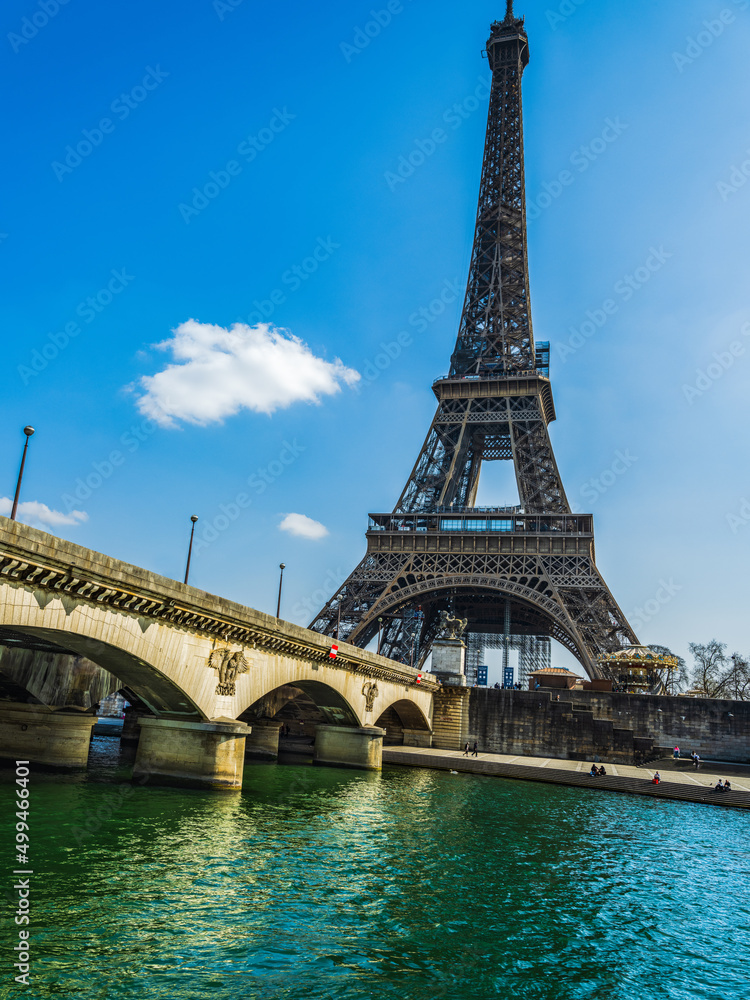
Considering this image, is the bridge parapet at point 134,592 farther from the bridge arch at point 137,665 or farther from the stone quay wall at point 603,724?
the stone quay wall at point 603,724

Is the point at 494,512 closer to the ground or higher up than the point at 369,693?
higher up

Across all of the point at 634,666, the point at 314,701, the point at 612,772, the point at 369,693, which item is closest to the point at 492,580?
the point at 634,666

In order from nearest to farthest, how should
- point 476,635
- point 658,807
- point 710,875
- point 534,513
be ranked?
point 710,875
point 658,807
point 534,513
point 476,635

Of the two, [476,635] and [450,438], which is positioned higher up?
[450,438]

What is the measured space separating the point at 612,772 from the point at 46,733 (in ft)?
105

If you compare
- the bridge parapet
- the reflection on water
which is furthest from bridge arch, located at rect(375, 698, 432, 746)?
the reflection on water

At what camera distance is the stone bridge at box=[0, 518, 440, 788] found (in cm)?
1756

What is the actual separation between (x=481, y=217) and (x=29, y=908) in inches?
3495

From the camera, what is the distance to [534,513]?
6688 cm

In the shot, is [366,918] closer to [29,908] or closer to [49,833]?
[29,908]

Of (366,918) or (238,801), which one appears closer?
(366,918)

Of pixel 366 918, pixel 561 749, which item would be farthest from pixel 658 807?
pixel 366 918

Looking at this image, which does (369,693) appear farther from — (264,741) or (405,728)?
(405,728)

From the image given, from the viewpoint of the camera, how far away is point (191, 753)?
2573cm
